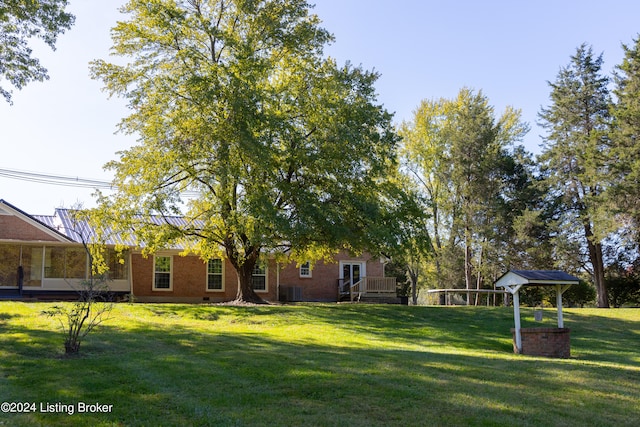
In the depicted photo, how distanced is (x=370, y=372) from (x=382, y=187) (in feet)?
52.7

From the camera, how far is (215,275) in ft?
108

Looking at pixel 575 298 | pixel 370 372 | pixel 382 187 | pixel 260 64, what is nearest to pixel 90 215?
pixel 260 64

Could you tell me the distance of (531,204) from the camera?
4138 cm

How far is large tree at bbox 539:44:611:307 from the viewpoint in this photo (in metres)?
35.7

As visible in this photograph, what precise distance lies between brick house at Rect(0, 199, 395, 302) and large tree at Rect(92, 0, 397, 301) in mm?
3938

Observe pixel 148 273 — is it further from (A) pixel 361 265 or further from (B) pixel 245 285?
(A) pixel 361 265

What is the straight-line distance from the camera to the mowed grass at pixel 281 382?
7.48 m

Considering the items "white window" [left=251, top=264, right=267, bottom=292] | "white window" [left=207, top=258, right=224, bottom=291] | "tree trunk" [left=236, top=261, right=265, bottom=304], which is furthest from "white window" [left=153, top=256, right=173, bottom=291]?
"tree trunk" [left=236, top=261, right=265, bottom=304]

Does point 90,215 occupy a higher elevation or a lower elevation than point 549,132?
lower

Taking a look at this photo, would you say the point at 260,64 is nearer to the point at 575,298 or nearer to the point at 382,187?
the point at 382,187

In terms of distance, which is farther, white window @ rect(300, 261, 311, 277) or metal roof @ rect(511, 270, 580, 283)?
white window @ rect(300, 261, 311, 277)

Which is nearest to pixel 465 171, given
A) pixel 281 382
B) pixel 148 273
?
pixel 148 273

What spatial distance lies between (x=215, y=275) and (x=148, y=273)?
3.64 m

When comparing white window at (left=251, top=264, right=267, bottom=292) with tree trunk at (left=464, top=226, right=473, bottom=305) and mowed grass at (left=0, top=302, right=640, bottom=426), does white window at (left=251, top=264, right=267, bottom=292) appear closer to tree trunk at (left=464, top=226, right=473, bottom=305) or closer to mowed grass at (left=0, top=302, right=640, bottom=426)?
tree trunk at (left=464, top=226, right=473, bottom=305)
